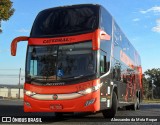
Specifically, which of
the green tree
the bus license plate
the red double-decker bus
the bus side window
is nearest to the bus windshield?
the red double-decker bus

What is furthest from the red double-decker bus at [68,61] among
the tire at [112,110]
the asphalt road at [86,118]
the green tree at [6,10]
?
the green tree at [6,10]

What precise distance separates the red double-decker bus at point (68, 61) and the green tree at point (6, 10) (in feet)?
45.8

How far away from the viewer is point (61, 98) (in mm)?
12609

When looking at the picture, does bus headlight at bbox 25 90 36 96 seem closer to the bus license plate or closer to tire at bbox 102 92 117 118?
the bus license plate

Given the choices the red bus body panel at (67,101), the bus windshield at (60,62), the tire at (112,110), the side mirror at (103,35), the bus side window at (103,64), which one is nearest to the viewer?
the red bus body panel at (67,101)

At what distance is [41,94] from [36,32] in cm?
230

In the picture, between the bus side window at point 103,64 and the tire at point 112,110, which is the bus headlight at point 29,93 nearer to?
the bus side window at point 103,64

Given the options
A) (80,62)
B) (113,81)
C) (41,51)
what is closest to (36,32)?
(41,51)

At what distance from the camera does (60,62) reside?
42.8 ft

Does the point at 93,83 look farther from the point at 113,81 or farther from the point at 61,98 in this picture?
the point at 113,81

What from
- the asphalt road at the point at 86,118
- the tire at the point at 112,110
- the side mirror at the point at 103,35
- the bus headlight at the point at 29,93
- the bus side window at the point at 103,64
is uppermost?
the side mirror at the point at 103,35

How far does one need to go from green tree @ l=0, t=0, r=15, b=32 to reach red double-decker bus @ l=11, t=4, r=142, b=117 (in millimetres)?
13954

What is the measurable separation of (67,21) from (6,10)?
15.1 m

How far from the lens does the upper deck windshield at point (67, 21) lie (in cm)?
1330
